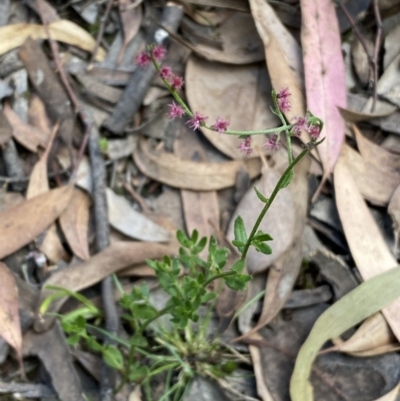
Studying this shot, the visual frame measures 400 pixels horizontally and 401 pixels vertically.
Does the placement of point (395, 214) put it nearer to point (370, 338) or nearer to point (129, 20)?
point (370, 338)

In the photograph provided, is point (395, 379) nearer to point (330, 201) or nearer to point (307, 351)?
point (307, 351)

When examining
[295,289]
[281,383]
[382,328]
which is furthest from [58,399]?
[382,328]

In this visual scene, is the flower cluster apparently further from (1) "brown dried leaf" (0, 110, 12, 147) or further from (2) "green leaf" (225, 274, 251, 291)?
(1) "brown dried leaf" (0, 110, 12, 147)

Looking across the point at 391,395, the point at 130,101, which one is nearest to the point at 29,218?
the point at 130,101

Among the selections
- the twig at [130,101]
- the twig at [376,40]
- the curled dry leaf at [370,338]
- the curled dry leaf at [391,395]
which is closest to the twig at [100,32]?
the twig at [130,101]

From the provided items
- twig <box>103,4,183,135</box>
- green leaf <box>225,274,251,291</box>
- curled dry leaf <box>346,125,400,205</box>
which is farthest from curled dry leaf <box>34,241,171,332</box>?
curled dry leaf <box>346,125,400,205</box>

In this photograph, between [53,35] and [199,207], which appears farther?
[53,35]

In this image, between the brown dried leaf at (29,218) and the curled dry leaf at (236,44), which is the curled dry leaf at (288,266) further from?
the brown dried leaf at (29,218)
